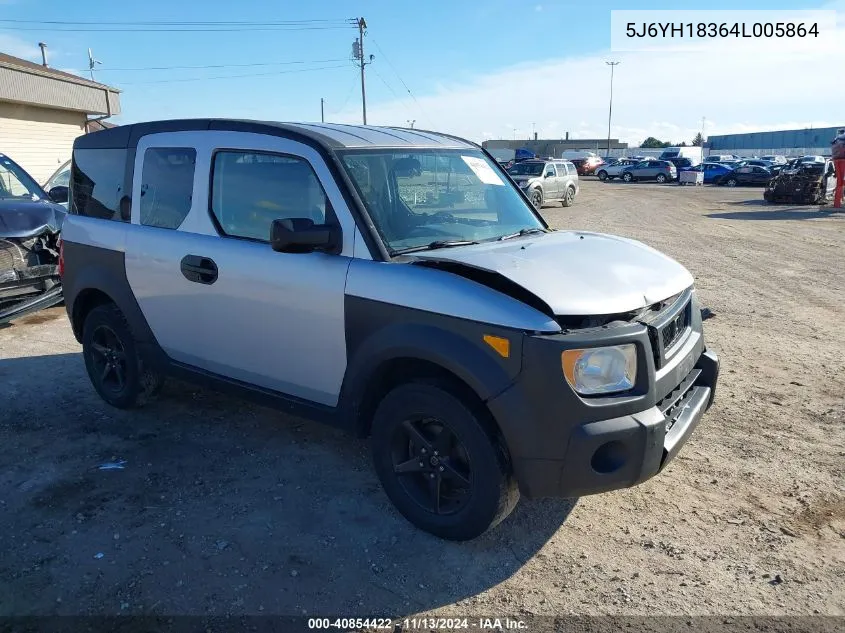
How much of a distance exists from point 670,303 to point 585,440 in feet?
3.47

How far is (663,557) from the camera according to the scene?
3.26 m

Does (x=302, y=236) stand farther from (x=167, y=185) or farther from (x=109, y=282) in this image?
(x=109, y=282)

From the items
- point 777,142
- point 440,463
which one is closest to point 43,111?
point 440,463

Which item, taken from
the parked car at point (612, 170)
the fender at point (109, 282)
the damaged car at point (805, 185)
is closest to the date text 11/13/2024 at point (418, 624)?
the fender at point (109, 282)

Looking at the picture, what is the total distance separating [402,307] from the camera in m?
3.24

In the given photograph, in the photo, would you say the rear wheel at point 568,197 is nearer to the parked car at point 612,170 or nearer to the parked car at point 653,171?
the parked car at point 653,171

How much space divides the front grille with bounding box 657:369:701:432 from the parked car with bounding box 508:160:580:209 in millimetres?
20126

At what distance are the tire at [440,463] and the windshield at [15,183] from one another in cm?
689

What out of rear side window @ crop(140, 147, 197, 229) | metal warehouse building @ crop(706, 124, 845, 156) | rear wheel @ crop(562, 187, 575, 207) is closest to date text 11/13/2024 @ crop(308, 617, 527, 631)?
rear side window @ crop(140, 147, 197, 229)

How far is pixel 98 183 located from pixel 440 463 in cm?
344

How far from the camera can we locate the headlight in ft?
9.34

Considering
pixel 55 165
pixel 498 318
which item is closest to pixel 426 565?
pixel 498 318

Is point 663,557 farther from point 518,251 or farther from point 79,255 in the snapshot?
point 79,255

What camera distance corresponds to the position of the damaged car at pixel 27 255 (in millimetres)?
6996
